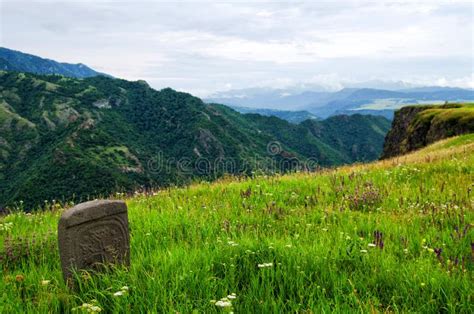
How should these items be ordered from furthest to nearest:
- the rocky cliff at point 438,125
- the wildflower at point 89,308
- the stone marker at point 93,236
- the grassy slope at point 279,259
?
the rocky cliff at point 438,125 < the stone marker at point 93,236 < the grassy slope at point 279,259 < the wildflower at point 89,308

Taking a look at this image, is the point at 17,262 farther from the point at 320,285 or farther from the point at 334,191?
the point at 334,191

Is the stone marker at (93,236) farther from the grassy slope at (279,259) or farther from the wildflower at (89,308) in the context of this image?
the wildflower at (89,308)

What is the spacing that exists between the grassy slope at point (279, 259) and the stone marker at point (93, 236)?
0.74 feet

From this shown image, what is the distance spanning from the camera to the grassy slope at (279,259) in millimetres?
3883

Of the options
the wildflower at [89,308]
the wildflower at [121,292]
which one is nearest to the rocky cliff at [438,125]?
the wildflower at [121,292]

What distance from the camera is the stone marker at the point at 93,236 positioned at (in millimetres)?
4105

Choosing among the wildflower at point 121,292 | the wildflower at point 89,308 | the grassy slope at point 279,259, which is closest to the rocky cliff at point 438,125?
the grassy slope at point 279,259

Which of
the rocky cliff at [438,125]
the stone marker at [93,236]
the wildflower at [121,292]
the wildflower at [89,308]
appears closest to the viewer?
the wildflower at [89,308]

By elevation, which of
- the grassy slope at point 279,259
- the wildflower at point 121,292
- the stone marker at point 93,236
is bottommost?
the grassy slope at point 279,259

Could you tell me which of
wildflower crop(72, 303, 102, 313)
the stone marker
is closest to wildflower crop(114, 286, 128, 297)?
wildflower crop(72, 303, 102, 313)

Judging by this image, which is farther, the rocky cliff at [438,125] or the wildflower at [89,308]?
the rocky cliff at [438,125]

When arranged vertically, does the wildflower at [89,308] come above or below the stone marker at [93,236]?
below

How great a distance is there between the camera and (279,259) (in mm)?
4734

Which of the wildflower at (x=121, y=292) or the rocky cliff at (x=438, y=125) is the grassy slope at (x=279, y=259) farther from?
the rocky cliff at (x=438, y=125)
